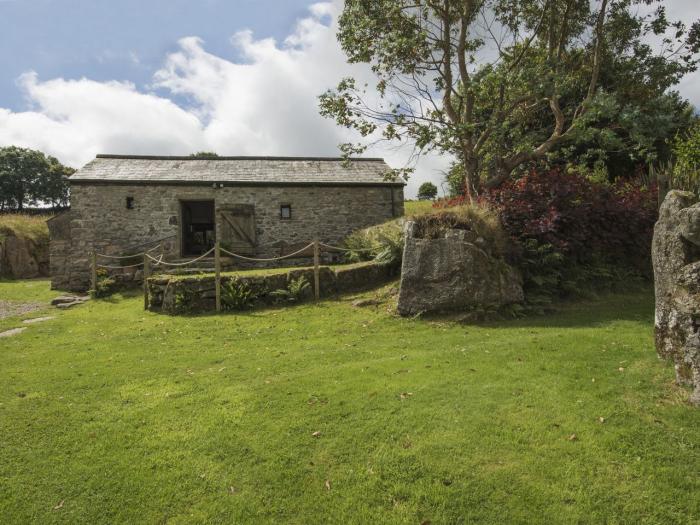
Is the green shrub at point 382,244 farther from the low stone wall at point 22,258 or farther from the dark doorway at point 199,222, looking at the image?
the low stone wall at point 22,258

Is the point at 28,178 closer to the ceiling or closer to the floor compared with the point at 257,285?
closer to the ceiling

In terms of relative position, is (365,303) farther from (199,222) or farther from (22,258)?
(22,258)

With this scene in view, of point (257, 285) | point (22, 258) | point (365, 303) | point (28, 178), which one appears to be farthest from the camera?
point (28, 178)

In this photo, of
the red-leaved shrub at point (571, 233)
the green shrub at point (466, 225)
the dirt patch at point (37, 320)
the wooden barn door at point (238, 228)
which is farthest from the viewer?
the wooden barn door at point (238, 228)

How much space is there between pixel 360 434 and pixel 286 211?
13.1m

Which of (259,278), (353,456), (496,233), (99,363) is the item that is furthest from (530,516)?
(259,278)

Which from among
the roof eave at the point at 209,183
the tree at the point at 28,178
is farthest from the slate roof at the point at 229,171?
the tree at the point at 28,178

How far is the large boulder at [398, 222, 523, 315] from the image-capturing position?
830 centimetres

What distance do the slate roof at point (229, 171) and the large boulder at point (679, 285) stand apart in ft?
36.0

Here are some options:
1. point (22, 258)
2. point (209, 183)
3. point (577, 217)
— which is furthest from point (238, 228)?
point (22, 258)

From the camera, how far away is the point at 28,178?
3822 centimetres

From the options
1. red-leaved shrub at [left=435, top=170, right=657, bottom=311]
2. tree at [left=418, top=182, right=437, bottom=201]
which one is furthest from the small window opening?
tree at [left=418, top=182, right=437, bottom=201]

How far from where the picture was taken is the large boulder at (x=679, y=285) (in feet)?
13.4

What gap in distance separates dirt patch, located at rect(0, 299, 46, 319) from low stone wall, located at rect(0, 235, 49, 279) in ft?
26.7
